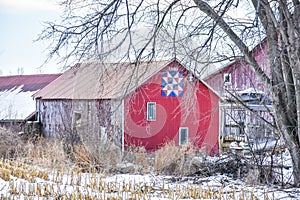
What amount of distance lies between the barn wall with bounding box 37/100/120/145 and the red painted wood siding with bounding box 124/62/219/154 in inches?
54.9

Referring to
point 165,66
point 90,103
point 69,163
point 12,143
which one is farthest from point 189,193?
point 165,66

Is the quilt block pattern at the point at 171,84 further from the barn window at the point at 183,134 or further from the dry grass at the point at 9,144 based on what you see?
the dry grass at the point at 9,144

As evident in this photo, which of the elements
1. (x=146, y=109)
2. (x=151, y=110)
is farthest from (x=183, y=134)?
(x=146, y=109)

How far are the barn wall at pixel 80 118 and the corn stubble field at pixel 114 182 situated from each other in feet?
3.64

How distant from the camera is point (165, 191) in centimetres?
750

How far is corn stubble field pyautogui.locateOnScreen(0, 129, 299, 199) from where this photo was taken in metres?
6.94

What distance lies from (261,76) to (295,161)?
1.78 metres

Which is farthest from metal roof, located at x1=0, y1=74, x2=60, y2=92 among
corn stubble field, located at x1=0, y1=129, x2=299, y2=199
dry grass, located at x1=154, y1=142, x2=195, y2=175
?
dry grass, located at x1=154, y1=142, x2=195, y2=175

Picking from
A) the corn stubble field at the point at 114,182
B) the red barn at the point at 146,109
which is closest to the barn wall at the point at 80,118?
the red barn at the point at 146,109

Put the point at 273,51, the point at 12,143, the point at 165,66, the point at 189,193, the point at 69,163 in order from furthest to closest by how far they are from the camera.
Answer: the point at 165,66 → the point at 12,143 → the point at 69,163 → the point at 273,51 → the point at 189,193

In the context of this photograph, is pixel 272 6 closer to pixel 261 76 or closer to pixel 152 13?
pixel 261 76

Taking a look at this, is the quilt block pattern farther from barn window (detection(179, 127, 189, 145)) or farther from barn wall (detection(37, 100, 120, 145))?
barn wall (detection(37, 100, 120, 145))

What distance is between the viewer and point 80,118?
16.5 m

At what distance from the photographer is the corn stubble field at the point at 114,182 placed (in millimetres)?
6938
